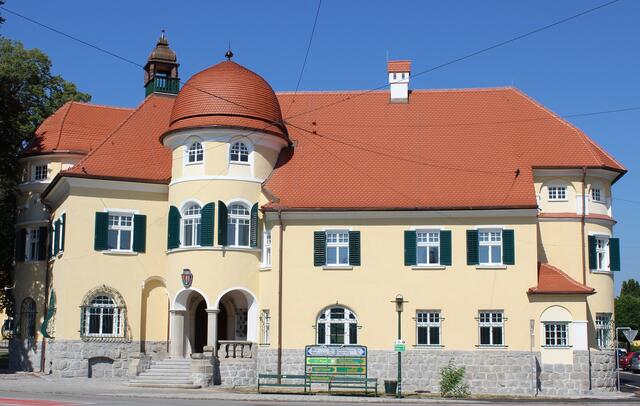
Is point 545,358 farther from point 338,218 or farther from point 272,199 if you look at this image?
point 272,199

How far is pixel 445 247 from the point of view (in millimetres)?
34844

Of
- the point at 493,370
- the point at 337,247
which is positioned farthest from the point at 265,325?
the point at 493,370

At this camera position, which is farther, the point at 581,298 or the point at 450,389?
the point at 581,298

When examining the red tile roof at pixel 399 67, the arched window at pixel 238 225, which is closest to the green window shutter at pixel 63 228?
the arched window at pixel 238 225

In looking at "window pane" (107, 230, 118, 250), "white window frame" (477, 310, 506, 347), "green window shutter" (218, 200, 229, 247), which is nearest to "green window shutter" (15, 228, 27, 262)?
"window pane" (107, 230, 118, 250)

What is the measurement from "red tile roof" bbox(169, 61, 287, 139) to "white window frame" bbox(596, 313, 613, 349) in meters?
15.2

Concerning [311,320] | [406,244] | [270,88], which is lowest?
[311,320]

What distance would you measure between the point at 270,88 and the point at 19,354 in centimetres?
1676

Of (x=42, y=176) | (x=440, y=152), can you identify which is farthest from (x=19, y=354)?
(x=440, y=152)

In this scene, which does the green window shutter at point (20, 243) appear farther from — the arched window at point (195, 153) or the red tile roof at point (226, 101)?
the arched window at point (195, 153)

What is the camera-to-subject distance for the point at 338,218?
35.4 m

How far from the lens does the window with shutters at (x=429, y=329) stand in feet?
113

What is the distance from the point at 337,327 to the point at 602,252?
11805mm

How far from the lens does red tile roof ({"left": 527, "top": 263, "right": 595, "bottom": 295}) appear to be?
33.8 meters
